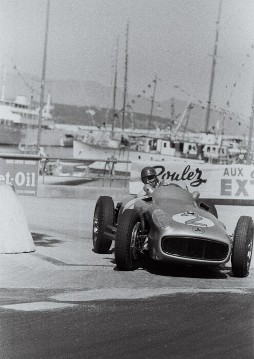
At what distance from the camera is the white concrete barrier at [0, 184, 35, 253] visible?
34.2ft

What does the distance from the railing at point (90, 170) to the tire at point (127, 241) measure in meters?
10.8

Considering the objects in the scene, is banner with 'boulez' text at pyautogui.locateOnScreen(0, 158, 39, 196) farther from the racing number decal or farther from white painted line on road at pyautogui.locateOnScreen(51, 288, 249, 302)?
white painted line on road at pyautogui.locateOnScreen(51, 288, 249, 302)

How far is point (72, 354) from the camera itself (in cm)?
555

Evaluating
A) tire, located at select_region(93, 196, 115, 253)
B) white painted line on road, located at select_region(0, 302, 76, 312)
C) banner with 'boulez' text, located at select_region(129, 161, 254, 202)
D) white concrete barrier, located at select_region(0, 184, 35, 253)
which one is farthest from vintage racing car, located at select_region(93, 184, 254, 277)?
banner with 'boulez' text, located at select_region(129, 161, 254, 202)

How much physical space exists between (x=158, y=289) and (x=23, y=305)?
5.55 feet

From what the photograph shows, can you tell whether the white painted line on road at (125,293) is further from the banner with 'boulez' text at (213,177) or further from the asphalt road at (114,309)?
the banner with 'boulez' text at (213,177)

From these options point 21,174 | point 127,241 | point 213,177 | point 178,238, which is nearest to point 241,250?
point 178,238

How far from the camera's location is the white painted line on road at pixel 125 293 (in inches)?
308

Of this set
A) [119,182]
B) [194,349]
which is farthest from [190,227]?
[119,182]

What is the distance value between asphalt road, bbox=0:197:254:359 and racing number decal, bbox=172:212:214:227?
0.59 metres

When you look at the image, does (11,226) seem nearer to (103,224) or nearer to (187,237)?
(103,224)

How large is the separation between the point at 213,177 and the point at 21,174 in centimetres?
562

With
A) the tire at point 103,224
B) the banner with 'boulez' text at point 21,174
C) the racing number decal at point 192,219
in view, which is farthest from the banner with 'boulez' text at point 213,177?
the racing number decal at point 192,219

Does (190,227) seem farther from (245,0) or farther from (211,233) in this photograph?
(245,0)
